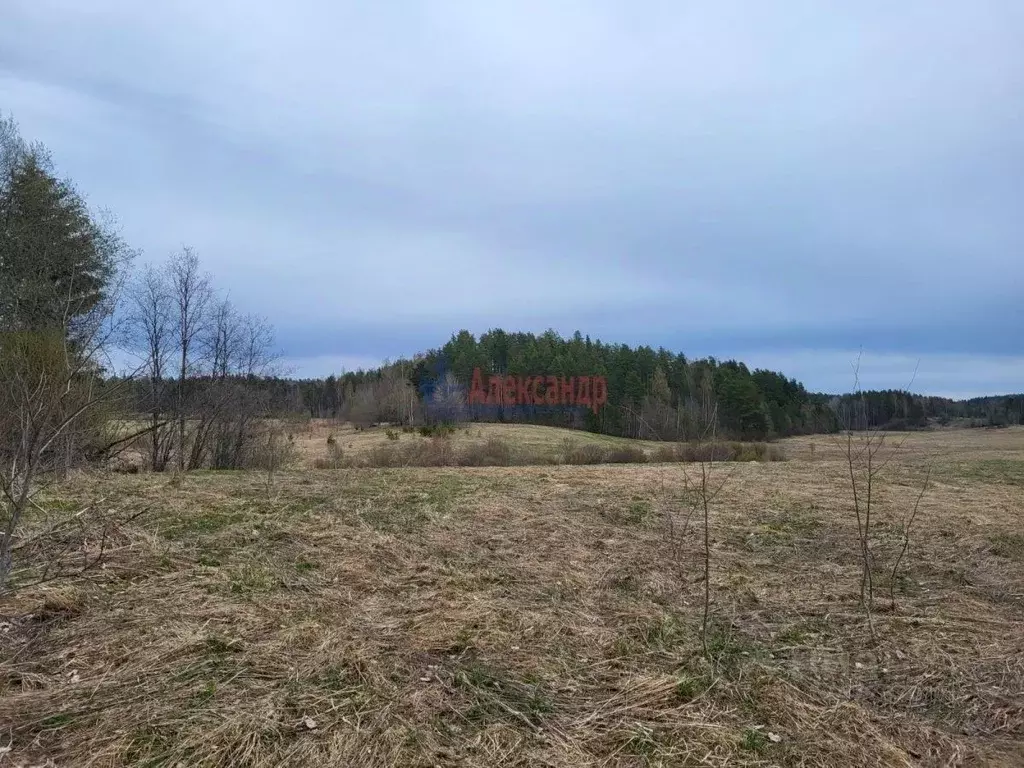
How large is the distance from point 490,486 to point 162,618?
7.63 m

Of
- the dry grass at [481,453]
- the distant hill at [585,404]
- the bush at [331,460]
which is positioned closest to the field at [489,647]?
the bush at [331,460]

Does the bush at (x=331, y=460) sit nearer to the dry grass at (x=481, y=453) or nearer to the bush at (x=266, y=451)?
the dry grass at (x=481, y=453)

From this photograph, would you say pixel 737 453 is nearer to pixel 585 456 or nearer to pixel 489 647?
pixel 585 456

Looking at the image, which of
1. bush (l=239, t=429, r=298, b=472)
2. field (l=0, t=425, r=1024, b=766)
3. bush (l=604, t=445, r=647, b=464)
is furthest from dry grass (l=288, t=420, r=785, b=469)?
field (l=0, t=425, r=1024, b=766)

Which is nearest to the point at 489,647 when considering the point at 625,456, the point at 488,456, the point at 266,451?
the point at 266,451

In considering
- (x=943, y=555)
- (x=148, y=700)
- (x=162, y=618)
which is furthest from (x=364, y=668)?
(x=943, y=555)

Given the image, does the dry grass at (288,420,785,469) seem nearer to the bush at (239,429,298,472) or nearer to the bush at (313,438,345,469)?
the bush at (313,438,345,469)

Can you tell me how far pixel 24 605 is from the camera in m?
3.92

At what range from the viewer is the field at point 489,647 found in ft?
8.67

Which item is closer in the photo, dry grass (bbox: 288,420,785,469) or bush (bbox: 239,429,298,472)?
bush (bbox: 239,429,298,472)

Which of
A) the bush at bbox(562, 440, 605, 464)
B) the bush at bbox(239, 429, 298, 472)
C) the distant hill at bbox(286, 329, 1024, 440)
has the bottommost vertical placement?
the bush at bbox(562, 440, 605, 464)

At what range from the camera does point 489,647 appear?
3654 mm

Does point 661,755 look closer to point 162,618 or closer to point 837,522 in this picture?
point 162,618

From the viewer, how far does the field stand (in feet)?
8.67
